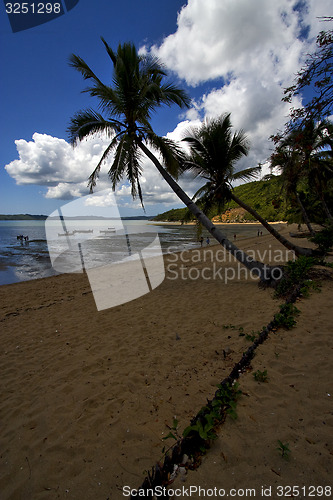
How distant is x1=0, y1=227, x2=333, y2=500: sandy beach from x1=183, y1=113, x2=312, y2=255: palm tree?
4922 mm

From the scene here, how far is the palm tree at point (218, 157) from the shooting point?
27.8 feet

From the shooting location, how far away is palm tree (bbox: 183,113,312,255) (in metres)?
8.46

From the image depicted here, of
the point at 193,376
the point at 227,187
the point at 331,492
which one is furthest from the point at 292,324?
the point at 227,187

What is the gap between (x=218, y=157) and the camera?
862 centimetres

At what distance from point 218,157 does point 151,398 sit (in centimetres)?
844

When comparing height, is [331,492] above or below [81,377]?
above

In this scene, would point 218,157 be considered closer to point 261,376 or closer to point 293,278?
point 293,278

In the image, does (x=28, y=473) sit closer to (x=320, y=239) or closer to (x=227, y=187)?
(x=227, y=187)

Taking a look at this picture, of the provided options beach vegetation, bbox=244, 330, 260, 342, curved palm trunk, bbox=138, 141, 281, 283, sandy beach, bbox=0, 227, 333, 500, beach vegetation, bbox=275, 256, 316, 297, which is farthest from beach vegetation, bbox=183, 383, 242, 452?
curved palm trunk, bbox=138, 141, 281, 283

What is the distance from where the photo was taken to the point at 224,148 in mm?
8477

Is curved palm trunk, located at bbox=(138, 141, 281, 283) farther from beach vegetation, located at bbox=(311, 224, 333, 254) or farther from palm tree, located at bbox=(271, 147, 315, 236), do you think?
beach vegetation, located at bbox=(311, 224, 333, 254)

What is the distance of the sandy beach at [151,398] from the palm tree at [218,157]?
4.92 meters

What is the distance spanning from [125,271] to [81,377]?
942 cm

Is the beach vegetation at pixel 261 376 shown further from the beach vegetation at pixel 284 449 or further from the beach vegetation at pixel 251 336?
the beach vegetation at pixel 251 336
